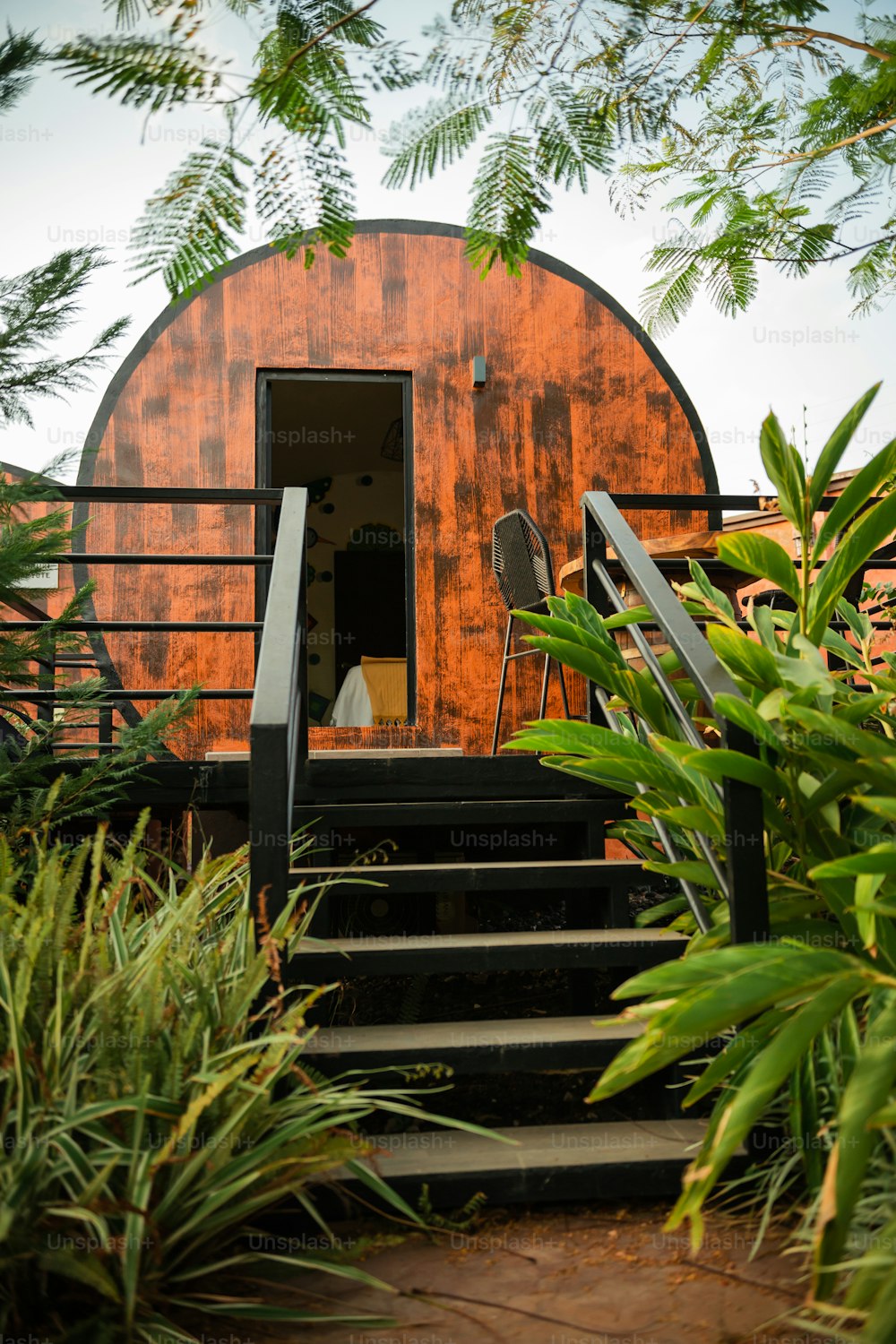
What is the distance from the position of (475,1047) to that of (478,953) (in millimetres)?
298

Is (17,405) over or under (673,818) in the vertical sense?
over

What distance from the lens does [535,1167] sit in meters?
1.79

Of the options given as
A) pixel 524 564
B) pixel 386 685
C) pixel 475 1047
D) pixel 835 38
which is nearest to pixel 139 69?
pixel 835 38

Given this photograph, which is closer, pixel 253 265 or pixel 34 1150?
pixel 34 1150

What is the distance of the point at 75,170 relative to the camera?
89.6 inches

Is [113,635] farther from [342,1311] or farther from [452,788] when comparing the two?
[342,1311]

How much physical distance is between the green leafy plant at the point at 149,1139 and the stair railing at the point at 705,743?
2.56 ft

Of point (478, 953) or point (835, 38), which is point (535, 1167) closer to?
point (478, 953)

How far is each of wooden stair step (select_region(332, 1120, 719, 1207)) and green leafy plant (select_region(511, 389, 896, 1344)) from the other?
0.62ft

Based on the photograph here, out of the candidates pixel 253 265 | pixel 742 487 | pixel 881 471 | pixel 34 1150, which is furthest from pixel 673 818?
pixel 742 487

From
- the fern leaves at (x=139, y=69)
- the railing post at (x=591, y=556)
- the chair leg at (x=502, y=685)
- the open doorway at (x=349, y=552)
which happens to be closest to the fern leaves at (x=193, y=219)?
the fern leaves at (x=139, y=69)

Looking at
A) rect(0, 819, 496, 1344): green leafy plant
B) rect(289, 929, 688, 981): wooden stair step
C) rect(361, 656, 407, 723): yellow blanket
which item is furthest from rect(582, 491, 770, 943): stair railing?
rect(361, 656, 407, 723): yellow blanket

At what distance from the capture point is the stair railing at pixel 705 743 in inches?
75.3

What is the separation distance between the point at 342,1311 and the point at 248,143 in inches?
71.5
